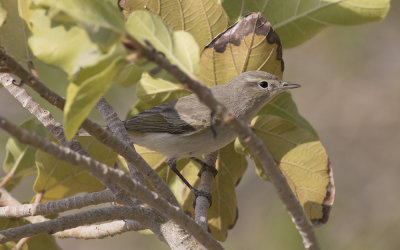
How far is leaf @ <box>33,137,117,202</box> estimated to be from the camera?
2.41 meters

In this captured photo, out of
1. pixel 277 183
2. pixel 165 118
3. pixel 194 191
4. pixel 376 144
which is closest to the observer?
pixel 277 183

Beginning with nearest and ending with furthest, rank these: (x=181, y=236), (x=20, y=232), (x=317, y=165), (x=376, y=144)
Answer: (x=20, y=232) → (x=181, y=236) → (x=317, y=165) → (x=376, y=144)

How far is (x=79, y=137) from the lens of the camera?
95.8 inches

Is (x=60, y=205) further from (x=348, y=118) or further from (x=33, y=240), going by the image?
(x=348, y=118)

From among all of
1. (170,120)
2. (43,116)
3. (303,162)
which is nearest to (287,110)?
(303,162)

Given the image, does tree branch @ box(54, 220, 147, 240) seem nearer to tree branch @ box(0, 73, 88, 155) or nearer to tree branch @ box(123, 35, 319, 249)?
tree branch @ box(0, 73, 88, 155)

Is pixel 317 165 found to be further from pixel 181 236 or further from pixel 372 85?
pixel 372 85

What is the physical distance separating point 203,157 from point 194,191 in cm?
34

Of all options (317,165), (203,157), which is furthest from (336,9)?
(203,157)

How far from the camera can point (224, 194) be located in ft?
8.80

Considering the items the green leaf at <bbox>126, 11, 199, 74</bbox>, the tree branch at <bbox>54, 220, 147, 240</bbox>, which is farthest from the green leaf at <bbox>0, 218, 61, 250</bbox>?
the green leaf at <bbox>126, 11, 199, 74</bbox>

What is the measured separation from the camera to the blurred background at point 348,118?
18.6ft

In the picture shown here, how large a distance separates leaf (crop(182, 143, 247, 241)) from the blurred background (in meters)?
2.37

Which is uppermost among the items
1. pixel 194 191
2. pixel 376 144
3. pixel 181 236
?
pixel 181 236
